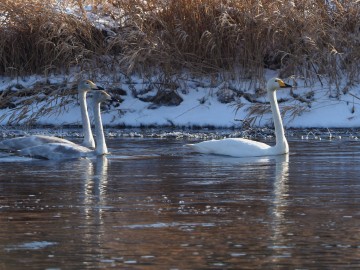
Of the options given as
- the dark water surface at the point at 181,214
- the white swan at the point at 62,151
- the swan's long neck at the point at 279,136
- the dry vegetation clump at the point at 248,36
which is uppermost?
the dry vegetation clump at the point at 248,36

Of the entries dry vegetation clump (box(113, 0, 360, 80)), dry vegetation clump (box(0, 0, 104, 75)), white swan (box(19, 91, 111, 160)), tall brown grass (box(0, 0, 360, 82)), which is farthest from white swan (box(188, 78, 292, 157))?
dry vegetation clump (box(0, 0, 104, 75))

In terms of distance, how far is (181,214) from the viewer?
25.7ft

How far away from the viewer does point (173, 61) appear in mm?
18172

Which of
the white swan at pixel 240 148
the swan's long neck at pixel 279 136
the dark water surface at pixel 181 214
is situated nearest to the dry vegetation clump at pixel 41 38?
the swan's long neck at pixel 279 136

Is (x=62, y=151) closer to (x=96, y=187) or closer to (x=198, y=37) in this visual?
(x=96, y=187)

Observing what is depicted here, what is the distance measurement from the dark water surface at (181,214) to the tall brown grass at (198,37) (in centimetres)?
569

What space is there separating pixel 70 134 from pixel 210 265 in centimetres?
1046

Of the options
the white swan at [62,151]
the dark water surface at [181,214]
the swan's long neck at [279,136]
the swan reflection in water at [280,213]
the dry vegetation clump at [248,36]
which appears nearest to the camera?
the dark water surface at [181,214]

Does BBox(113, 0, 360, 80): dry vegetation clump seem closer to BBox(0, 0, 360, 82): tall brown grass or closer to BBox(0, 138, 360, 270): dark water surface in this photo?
BBox(0, 0, 360, 82): tall brown grass

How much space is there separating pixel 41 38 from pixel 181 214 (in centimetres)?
1085

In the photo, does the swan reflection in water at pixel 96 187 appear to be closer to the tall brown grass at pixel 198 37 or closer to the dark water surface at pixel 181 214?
the dark water surface at pixel 181 214

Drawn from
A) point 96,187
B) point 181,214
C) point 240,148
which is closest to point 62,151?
point 240,148

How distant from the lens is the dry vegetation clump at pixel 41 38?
60.5 ft

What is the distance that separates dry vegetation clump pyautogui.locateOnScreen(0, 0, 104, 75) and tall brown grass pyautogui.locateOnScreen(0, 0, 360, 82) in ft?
0.05
